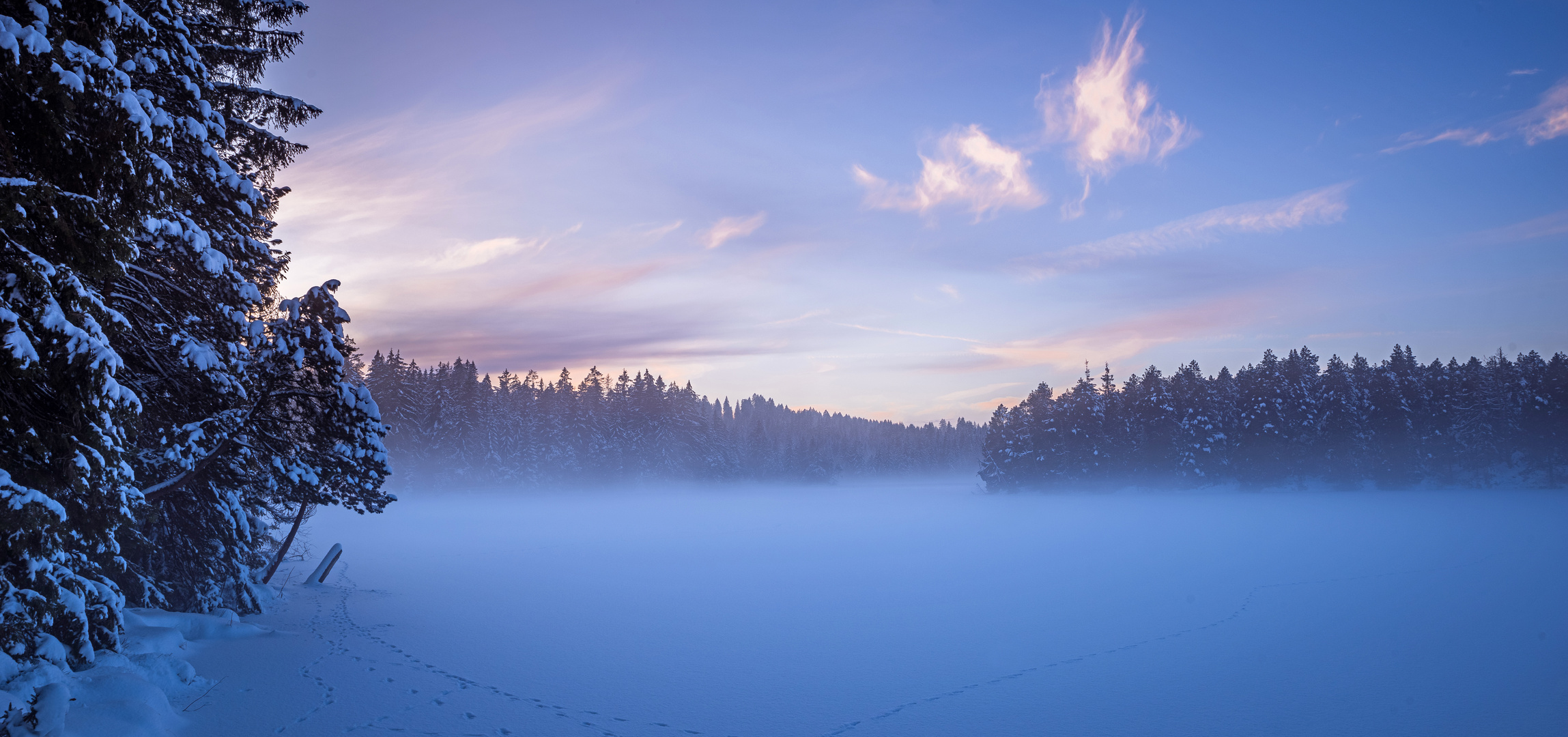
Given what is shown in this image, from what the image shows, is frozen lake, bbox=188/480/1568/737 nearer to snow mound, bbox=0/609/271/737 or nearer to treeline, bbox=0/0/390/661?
snow mound, bbox=0/609/271/737

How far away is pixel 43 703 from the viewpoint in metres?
5.31

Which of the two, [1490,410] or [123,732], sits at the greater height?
[1490,410]

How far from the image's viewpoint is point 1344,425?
64.2m

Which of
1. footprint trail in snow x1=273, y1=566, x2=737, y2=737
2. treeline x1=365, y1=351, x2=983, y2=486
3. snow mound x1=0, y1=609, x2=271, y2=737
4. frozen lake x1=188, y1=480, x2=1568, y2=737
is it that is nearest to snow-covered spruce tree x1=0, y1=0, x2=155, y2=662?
snow mound x1=0, y1=609, x2=271, y2=737

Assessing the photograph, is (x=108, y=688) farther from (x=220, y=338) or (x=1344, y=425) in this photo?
(x=1344, y=425)

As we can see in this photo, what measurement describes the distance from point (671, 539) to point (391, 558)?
35.5ft

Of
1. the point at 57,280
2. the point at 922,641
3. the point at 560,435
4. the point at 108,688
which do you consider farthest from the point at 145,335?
the point at 560,435

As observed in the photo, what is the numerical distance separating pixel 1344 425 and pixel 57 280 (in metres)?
83.2

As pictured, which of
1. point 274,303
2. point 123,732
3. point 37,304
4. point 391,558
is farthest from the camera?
point 391,558

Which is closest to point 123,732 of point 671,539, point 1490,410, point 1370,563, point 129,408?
point 129,408

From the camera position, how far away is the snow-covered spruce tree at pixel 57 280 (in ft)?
14.3

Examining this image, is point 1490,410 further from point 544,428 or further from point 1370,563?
point 544,428

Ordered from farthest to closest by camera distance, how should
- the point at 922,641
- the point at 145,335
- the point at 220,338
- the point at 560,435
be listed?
1. the point at 560,435
2. the point at 922,641
3. the point at 220,338
4. the point at 145,335

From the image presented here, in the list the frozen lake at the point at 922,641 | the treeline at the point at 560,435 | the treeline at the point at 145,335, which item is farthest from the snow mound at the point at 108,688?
the treeline at the point at 560,435
